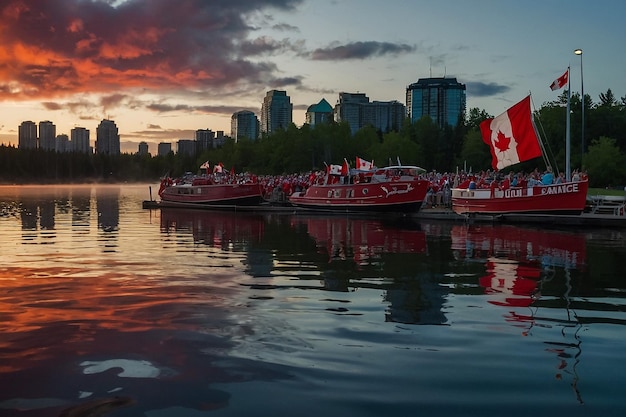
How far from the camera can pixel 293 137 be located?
413ft

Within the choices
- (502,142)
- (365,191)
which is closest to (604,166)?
(365,191)

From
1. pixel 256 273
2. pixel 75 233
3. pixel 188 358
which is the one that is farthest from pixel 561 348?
pixel 75 233

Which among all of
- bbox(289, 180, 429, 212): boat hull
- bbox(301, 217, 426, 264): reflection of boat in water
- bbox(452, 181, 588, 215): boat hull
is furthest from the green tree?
bbox(301, 217, 426, 264): reflection of boat in water

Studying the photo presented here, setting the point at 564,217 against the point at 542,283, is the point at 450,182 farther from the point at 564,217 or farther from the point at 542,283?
the point at 542,283

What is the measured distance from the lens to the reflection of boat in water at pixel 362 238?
79.2 ft

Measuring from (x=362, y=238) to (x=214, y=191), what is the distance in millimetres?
30998

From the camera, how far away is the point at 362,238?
98.1 feet

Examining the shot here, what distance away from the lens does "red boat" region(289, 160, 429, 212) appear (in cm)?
4409

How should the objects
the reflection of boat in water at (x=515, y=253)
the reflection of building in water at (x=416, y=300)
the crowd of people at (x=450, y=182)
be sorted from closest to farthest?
the reflection of building in water at (x=416, y=300)
the reflection of boat in water at (x=515, y=253)
the crowd of people at (x=450, y=182)

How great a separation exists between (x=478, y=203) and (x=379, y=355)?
31.3 meters

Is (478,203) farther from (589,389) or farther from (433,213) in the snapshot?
(589,389)

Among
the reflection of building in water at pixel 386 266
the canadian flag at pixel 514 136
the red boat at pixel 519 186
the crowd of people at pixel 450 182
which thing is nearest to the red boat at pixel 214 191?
the crowd of people at pixel 450 182

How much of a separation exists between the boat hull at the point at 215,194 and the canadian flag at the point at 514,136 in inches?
926

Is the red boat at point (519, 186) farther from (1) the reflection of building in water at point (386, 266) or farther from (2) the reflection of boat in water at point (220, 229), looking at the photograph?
(2) the reflection of boat in water at point (220, 229)
